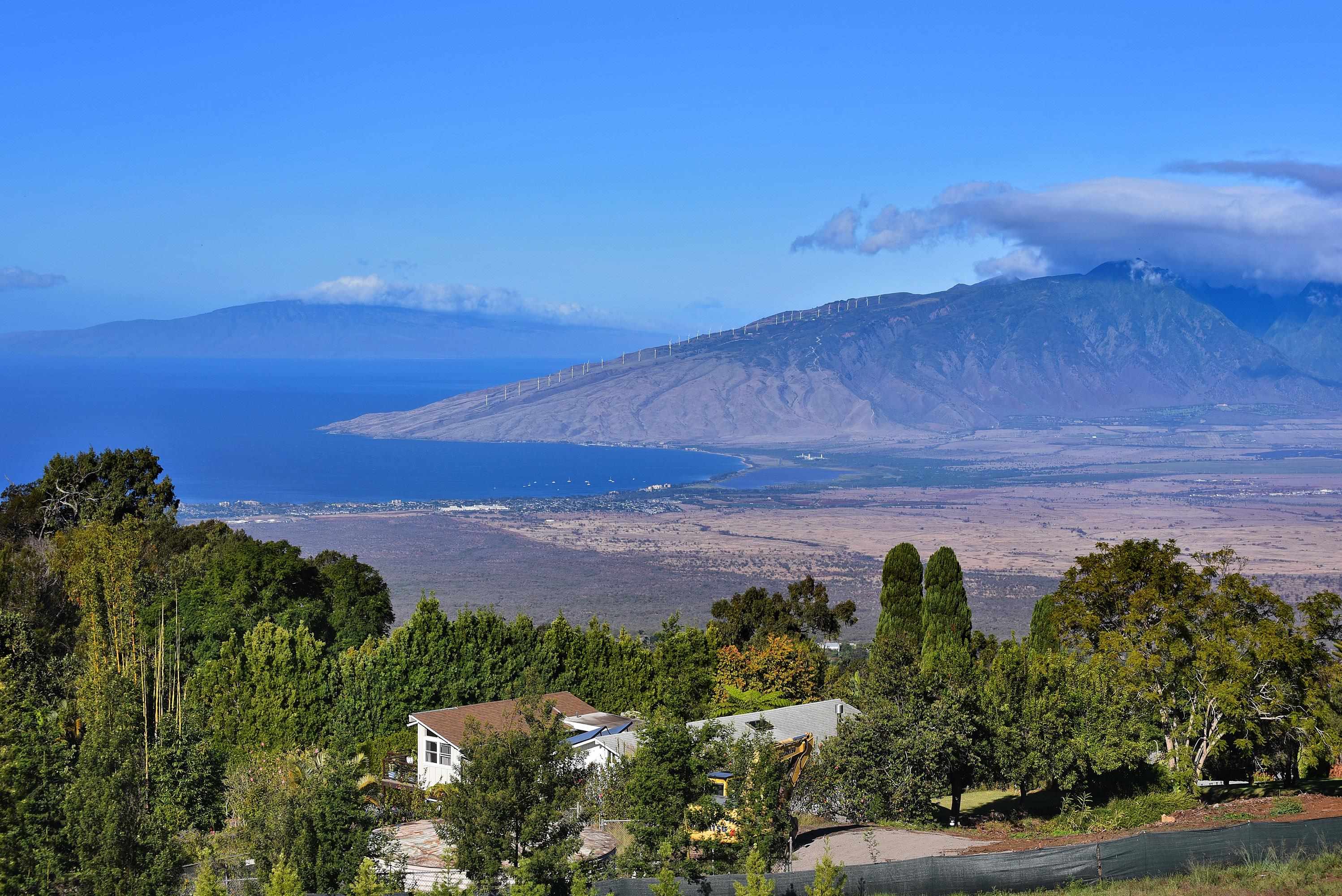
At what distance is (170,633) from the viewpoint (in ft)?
132

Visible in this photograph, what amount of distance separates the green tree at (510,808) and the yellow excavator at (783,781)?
279 centimetres

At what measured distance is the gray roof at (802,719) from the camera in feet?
109

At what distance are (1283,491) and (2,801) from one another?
164535 millimetres

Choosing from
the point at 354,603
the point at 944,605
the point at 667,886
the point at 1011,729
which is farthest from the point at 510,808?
the point at 354,603

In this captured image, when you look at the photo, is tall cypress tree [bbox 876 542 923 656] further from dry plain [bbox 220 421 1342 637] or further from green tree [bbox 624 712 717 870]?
dry plain [bbox 220 421 1342 637]

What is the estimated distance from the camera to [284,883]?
Result: 18047 millimetres

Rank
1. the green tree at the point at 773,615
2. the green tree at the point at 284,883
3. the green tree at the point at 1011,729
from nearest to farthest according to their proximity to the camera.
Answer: the green tree at the point at 284,883 → the green tree at the point at 1011,729 → the green tree at the point at 773,615

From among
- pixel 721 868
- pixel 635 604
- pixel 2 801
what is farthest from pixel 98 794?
pixel 635 604

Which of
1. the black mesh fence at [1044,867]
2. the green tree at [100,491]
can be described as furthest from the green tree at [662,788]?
the green tree at [100,491]

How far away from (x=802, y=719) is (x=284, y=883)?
64.2ft

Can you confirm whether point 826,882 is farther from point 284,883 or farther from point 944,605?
point 944,605

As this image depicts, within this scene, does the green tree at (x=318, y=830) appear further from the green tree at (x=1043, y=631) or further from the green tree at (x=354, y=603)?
the green tree at (x=354, y=603)

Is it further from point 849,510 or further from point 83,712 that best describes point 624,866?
point 849,510

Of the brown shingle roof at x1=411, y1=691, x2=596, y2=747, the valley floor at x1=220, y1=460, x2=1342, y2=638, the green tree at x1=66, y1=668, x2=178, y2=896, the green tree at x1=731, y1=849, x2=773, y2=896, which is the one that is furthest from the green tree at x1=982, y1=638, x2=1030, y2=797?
the valley floor at x1=220, y1=460, x2=1342, y2=638
